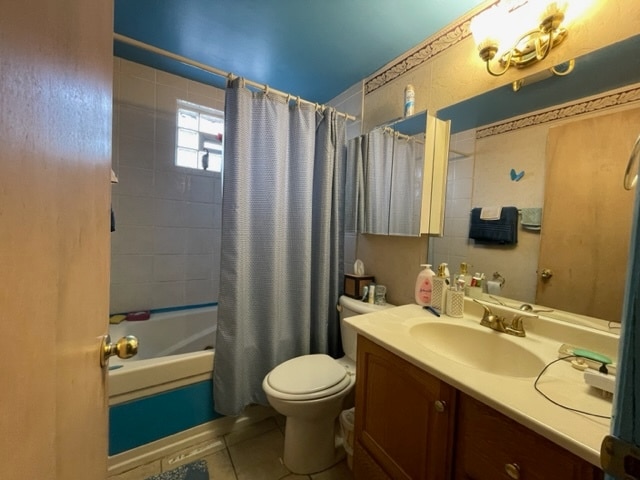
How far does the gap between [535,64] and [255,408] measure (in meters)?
2.21

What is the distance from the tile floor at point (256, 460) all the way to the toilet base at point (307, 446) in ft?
0.10

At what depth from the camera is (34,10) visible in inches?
12.2

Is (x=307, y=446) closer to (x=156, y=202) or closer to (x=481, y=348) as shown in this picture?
(x=481, y=348)

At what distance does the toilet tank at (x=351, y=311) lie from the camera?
1528 mm

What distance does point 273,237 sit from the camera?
60.0 inches

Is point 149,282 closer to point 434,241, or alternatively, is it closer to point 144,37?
point 144,37

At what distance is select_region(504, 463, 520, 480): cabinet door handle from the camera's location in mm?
589

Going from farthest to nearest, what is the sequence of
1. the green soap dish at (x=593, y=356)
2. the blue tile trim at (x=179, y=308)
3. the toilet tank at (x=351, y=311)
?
the blue tile trim at (x=179, y=308) < the toilet tank at (x=351, y=311) < the green soap dish at (x=593, y=356)

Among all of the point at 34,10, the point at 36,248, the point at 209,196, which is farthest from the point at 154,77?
the point at 36,248

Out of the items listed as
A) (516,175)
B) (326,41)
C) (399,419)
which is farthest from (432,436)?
(326,41)

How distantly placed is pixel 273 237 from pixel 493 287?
1109 mm

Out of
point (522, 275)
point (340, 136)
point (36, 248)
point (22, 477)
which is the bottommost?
point (22, 477)

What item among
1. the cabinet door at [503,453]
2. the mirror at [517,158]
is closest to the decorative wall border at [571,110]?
the mirror at [517,158]

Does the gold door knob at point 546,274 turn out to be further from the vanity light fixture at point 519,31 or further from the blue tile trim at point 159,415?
the blue tile trim at point 159,415
